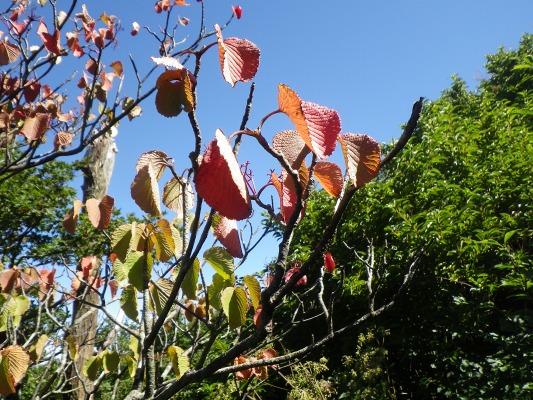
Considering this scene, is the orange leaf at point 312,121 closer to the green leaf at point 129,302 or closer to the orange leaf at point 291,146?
the orange leaf at point 291,146

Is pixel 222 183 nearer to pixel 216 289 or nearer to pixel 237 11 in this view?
pixel 216 289

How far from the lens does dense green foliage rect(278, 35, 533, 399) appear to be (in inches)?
95.7

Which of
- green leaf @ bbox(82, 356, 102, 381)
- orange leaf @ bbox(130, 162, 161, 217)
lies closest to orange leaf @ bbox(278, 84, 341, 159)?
orange leaf @ bbox(130, 162, 161, 217)

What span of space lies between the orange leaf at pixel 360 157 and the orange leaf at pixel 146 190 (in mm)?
351

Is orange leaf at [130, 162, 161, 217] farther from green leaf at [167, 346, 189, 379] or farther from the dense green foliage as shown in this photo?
the dense green foliage

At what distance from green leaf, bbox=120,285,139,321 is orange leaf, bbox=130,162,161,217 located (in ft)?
1.40

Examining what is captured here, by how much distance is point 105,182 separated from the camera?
6.36 metres

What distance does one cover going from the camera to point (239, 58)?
0.65 metres

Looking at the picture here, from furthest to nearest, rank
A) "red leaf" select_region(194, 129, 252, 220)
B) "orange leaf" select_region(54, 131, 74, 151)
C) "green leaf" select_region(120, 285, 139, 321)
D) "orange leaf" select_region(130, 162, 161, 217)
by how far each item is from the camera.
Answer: "orange leaf" select_region(54, 131, 74, 151) < "green leaf" select_region(120, 285, 139, 321) < "orange leaf" select_region(130, 162, 161, 217) < "red leaf" select_region(194, 129, 252, 220)

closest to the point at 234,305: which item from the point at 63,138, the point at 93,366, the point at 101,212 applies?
the point at 101,212

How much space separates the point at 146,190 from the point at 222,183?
288 mm

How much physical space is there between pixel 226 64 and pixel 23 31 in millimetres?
2610

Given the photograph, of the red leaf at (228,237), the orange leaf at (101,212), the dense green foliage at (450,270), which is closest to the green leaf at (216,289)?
the red leaf at (228,237)

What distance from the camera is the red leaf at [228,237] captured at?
795 mm
